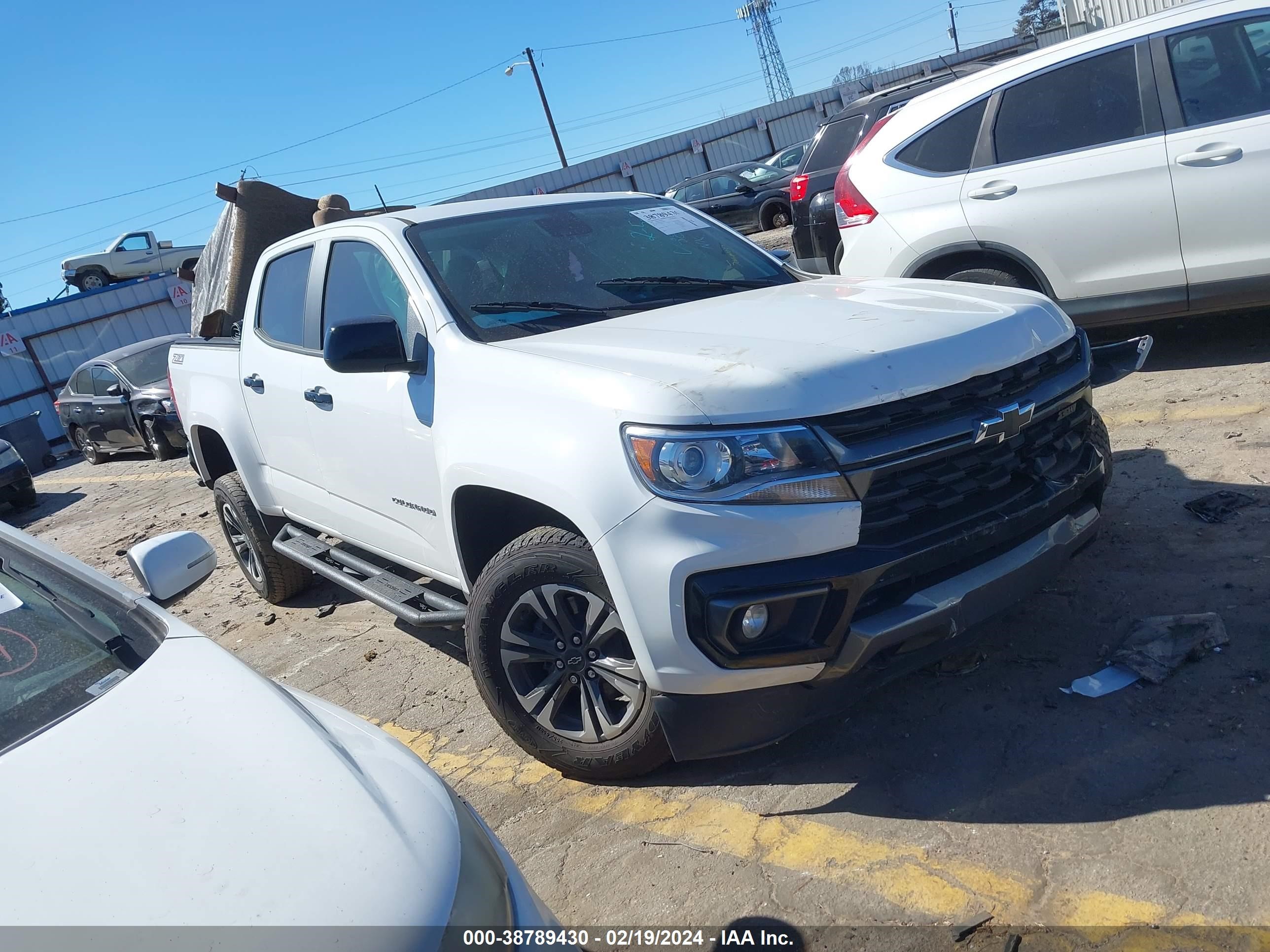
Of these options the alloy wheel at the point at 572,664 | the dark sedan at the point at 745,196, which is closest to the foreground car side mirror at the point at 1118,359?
the alloy wheel at the point at 572,664

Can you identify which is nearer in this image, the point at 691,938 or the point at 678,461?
the point at 691,938

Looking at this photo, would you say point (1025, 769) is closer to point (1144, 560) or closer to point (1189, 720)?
point (1189, 720)

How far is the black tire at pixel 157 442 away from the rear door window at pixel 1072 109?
10757 mm

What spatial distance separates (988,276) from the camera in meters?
5.68

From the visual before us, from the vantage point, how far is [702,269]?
3873mm

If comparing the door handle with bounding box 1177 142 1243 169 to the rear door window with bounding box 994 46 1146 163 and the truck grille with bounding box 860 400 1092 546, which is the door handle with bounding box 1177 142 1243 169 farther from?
the truck grille with bounding box 860 400 1092 546

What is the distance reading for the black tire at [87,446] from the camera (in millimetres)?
14312

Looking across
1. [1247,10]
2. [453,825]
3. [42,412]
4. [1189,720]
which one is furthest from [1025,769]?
[42,412]

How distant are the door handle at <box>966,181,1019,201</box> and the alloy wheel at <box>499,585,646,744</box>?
4.02 m

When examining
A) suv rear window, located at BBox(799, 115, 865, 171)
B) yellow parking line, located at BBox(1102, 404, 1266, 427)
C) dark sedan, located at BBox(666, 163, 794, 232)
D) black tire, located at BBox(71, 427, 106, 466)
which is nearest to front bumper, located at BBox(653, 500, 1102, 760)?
yellow parking line, located at BBox(1102, 404, 1266, 427)

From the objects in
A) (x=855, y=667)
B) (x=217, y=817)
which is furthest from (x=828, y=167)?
(x=217, y=817)

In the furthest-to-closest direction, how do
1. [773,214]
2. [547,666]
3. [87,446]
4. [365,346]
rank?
[773,214]
[87,446]
[365,346]
[547,666]

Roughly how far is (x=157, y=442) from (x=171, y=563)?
1107cm

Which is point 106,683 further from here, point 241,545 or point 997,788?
point 241,545
